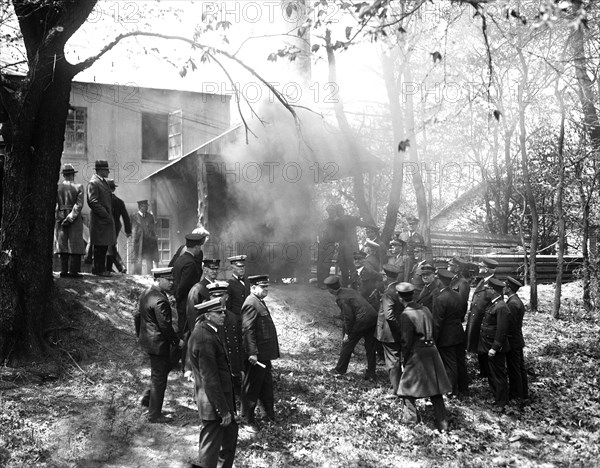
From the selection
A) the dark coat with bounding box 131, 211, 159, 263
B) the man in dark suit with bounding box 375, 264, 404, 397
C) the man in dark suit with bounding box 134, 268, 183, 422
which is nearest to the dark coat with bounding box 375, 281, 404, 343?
the man in dark suit with bounding box 375, 264, 404, 397

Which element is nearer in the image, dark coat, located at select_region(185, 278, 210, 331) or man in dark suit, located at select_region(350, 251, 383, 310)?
dark coat, located at select_region(185, 278, 210, 331)

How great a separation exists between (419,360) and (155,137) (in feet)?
53.9

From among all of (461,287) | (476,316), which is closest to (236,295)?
(476,316)

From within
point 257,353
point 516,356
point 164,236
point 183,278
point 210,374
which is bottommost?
point 516,356

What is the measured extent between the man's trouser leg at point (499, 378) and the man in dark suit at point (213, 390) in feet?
16.4

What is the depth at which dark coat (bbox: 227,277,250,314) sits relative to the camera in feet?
30.2

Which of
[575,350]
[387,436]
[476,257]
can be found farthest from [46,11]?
[476,257]

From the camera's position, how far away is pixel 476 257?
20359 mm

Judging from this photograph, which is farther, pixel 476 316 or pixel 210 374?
pixel 476 316

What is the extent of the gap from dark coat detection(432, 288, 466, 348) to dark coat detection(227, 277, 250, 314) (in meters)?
3.07

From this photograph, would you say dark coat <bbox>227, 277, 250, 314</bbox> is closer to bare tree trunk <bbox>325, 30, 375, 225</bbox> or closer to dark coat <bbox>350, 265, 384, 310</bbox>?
dark coat <bbox>350, 265, 384, 310</bbox>

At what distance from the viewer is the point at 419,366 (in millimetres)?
8602

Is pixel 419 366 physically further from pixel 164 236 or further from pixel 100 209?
pixel 164 236

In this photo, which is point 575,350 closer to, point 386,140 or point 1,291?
point 1,291
